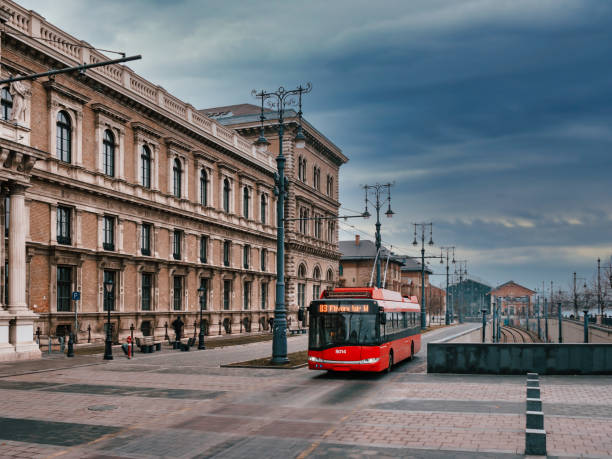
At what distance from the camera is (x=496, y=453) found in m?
10.1

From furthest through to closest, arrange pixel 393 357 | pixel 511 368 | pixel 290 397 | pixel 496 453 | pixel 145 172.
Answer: pixel 145 172, pixel 393 357, pixel 511 368, pixel 290 397, pixel 496 453

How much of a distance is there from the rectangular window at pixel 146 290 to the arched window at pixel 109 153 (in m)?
6.87

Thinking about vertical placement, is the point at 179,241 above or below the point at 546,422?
above

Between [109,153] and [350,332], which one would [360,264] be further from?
[350,332]

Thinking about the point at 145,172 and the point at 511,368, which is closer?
the point at 511,368

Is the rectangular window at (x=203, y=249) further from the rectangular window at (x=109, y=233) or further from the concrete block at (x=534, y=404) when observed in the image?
the concrete block at (x=534, y=404)

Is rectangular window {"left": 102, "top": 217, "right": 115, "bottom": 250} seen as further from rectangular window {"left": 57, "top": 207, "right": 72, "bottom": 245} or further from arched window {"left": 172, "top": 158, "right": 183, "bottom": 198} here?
arched window {"left": 172, "top": 158, "right": 183, "bottom": 198}

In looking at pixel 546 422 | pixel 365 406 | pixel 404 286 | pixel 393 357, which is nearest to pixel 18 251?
pixel 393 357

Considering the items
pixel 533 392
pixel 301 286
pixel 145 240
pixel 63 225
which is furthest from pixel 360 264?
pixel 533 392

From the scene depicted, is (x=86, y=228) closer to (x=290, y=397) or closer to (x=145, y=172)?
(x=145, y=172)

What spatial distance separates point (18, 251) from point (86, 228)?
827 cm

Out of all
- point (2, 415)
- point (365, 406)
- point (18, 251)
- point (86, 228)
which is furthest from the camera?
point (86, 228)

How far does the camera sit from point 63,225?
3378 cm

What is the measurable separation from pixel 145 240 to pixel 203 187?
29.9 feet
